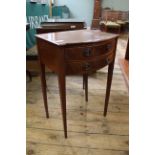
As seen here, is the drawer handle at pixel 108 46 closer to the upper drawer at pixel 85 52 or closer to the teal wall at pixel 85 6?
the upper drawer at pixel 85 52

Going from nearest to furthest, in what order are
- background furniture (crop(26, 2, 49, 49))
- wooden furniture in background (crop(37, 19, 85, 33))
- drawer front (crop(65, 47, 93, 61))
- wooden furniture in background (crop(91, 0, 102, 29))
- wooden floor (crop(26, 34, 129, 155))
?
1. drawer front (crop(65, 47, 93, 61))
2. wooden floor (crop(26, 34, 129, 155))
3. wooden furniture in background (crop(37, 19, 85, 33))
4. background furniture (crop(26, 2, 49, 49))
5. wooden furniture in background (crop(91, 0, 102, 29))

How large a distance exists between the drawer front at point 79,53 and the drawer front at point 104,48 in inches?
1.6

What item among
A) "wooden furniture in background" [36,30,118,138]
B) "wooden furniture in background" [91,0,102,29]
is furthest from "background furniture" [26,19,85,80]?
"wooden furniture in background" [91,0,102,29]

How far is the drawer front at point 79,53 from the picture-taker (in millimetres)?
1105

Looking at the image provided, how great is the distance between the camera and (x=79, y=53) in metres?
1.13

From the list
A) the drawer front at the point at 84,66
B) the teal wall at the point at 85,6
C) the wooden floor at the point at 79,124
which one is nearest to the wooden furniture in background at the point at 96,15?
the teal wall at the point at 85,6

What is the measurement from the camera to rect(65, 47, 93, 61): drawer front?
1105 millimetres

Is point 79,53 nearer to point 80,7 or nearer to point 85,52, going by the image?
point 85,52

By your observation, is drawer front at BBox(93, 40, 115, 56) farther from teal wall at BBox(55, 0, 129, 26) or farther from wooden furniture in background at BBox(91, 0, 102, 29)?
teal wall at BBox(55, 0, 129, 26)

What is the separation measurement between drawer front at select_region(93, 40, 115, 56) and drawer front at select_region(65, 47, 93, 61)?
0.04m

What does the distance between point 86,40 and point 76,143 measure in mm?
656

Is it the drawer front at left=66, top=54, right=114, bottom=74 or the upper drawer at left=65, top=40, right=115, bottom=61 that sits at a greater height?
the upper drawer at left=65, top=40, right=115, bottom=61

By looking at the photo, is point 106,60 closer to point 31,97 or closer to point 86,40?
point 86,40
